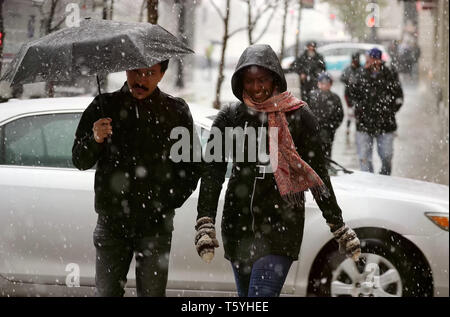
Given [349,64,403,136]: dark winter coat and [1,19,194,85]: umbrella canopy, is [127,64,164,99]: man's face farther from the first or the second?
[349,64,403,136]: dark winter coat

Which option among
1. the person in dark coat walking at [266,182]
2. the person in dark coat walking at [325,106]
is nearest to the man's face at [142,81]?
the person in dark coat walking at [266,182]

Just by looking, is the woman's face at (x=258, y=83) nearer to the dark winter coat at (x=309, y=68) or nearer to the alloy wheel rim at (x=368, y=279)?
the alloy wheel rim at (x=368, y=279)

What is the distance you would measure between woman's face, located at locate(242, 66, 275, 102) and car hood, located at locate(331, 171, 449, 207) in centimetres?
159

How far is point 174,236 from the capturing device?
194 inches

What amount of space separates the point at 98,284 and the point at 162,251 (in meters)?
0.35

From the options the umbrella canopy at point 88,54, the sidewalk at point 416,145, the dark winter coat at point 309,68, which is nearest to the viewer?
the umbrella canopy at point 88,54

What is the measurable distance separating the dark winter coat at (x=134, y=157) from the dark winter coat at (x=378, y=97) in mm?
4495

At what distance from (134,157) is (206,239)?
522mm

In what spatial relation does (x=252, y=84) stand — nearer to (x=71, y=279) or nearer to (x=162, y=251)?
(x=162, y=251)

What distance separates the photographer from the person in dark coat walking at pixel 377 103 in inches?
310

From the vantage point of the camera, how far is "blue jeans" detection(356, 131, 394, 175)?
322 inches

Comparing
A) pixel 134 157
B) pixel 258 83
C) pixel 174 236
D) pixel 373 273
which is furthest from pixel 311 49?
pixel 134 157

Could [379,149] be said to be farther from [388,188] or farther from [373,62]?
[388,188]
